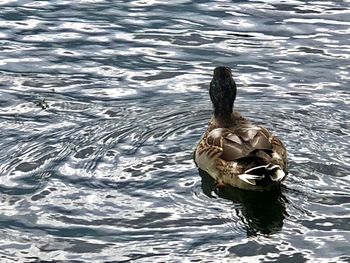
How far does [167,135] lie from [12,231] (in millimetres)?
3071

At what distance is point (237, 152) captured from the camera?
11945mm

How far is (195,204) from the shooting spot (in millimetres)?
11453

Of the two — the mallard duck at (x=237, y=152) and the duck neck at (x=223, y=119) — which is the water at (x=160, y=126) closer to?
the mallard duck at (x=237, y=152)

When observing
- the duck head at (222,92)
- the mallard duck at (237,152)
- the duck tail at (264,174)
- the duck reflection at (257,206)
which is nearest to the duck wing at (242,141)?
the mallard duck at (237,152)

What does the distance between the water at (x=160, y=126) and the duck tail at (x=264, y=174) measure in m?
0.30

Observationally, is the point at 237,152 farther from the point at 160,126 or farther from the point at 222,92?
the point at 160,126

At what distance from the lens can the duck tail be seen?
1133 centimetres

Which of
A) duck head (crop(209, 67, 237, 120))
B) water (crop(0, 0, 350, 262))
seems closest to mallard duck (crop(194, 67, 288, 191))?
duck head (crop(209, 67, 237, 120))

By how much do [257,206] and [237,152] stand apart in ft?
2.26

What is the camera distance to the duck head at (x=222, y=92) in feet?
44.2

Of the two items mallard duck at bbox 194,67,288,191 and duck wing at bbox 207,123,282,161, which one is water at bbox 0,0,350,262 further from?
duck wing at bbox 207,123,282,161

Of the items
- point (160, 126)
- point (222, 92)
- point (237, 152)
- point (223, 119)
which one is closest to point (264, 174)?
point (237, 152)

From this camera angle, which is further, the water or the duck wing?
the duck wing

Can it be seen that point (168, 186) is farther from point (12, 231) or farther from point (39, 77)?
point (39, 77)
